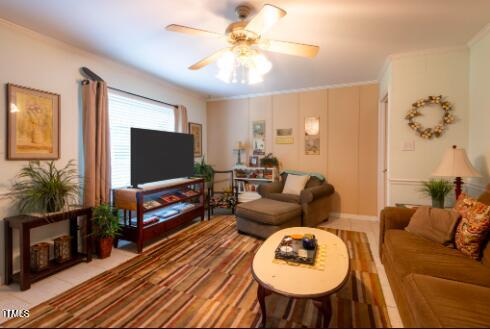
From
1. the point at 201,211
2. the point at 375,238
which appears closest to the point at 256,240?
the point at 201,211

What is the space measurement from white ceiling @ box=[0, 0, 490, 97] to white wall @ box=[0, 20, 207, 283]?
132 mm

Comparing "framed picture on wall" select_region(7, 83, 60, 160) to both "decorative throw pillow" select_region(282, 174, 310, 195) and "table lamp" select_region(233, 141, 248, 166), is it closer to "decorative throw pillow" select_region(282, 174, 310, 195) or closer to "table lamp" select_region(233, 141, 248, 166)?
"table lamp" select_region(233, 141, 248, 166)

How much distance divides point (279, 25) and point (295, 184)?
2291 millimetres

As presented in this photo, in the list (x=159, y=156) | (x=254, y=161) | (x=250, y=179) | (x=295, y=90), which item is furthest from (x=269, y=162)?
(x=159, y=156)

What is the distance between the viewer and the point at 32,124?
7.16 ft

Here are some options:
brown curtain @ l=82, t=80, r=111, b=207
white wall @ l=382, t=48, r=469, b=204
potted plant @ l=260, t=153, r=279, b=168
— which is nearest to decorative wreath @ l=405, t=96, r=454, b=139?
white wall @ l=382, t=48, r=469, b=204

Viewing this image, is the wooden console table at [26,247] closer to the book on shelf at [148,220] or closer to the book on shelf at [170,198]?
the book on shelf at [148,220]

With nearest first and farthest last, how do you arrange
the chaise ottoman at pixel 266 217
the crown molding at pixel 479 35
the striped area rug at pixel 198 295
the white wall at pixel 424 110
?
the striped area rug at pixel 198 295 < the crown molding at pixel 479 35 < the white wall at pixel 424 110 < the chaise ottoman at pixel 266 217

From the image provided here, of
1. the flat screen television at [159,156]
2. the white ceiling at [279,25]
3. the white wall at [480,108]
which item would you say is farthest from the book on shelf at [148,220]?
the white wall at [480,108]

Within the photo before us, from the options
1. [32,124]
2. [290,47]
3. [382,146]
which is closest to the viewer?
[290,47]

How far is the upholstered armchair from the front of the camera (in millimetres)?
3250

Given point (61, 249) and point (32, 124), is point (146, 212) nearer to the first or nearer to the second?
point (61, 249)

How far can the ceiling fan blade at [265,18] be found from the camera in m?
1.38

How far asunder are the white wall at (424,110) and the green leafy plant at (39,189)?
11.4 feet
